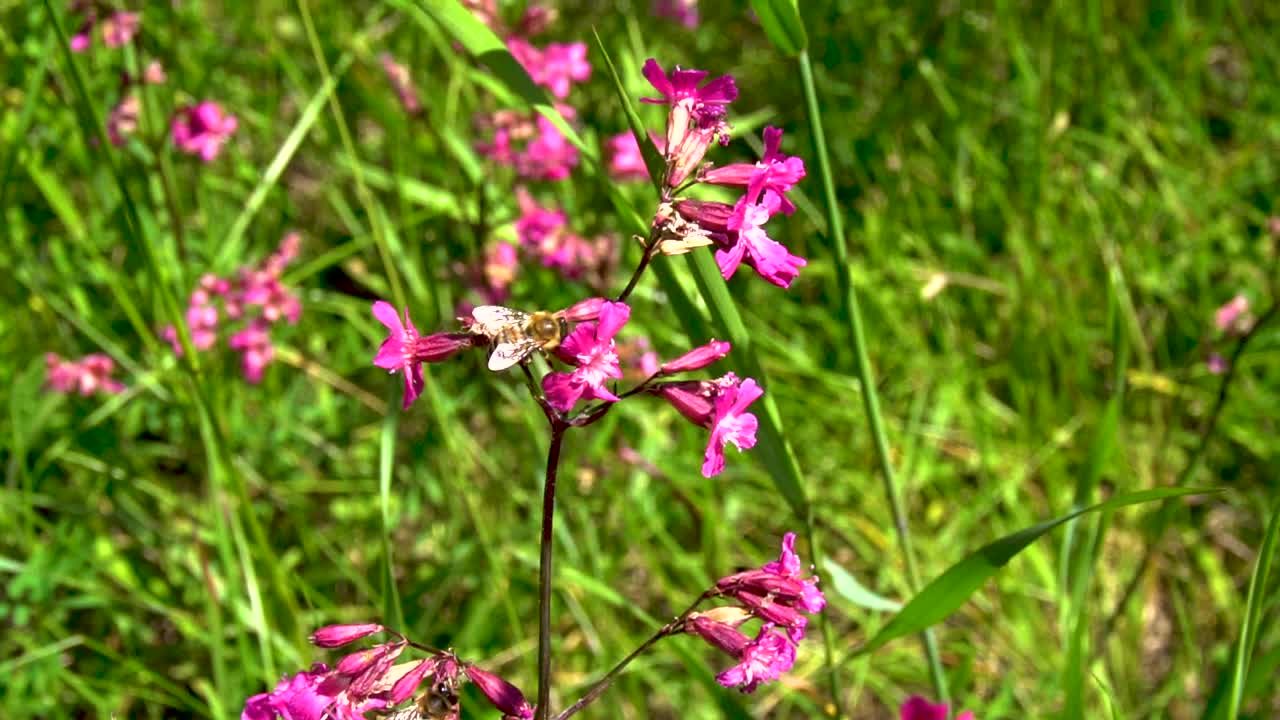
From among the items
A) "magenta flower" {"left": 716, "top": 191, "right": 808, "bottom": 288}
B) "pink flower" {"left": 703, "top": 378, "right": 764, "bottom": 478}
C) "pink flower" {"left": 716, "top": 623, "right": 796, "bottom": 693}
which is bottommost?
"pink flower" {"left": 716, "top": 623, "right": 796, "bottom": 693}

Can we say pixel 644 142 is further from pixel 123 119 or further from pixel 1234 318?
pixel 1234 318

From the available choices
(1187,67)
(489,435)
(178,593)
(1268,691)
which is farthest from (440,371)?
(1187,67)

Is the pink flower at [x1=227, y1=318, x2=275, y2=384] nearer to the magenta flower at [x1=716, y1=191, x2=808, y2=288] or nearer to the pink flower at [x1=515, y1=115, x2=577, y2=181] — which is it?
the pink flower at [x1=515, y1=115, x2=577, y2=181]

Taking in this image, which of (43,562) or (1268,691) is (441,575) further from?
(1268,691)

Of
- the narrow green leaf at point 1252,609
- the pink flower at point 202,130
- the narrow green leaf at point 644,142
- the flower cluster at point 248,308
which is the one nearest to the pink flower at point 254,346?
the flower cluster at point 248,308

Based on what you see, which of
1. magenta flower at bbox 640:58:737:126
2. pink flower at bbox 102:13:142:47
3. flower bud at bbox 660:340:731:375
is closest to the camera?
flower bud at bbox 660:340:731:375

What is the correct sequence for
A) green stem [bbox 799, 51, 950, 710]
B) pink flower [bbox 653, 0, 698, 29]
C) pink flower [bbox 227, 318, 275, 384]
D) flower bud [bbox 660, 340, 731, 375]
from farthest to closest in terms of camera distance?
pink flower [bbox 653, 0, 698, 29], pink flower [bbox 227, 318, 275, 384], green stem [bbox 799, 51, 950, 710], flower bud [bbox 660, 340, 731, 375]

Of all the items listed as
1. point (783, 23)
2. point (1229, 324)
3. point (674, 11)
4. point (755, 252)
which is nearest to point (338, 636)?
point (755, 252)

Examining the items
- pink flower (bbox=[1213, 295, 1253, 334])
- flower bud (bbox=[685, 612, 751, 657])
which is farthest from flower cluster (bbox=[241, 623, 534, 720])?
pink flower (bbox=[1213, 295, 1253, 334])

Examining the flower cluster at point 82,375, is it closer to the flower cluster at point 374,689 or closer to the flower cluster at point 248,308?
the flower cluster at point 248,308
